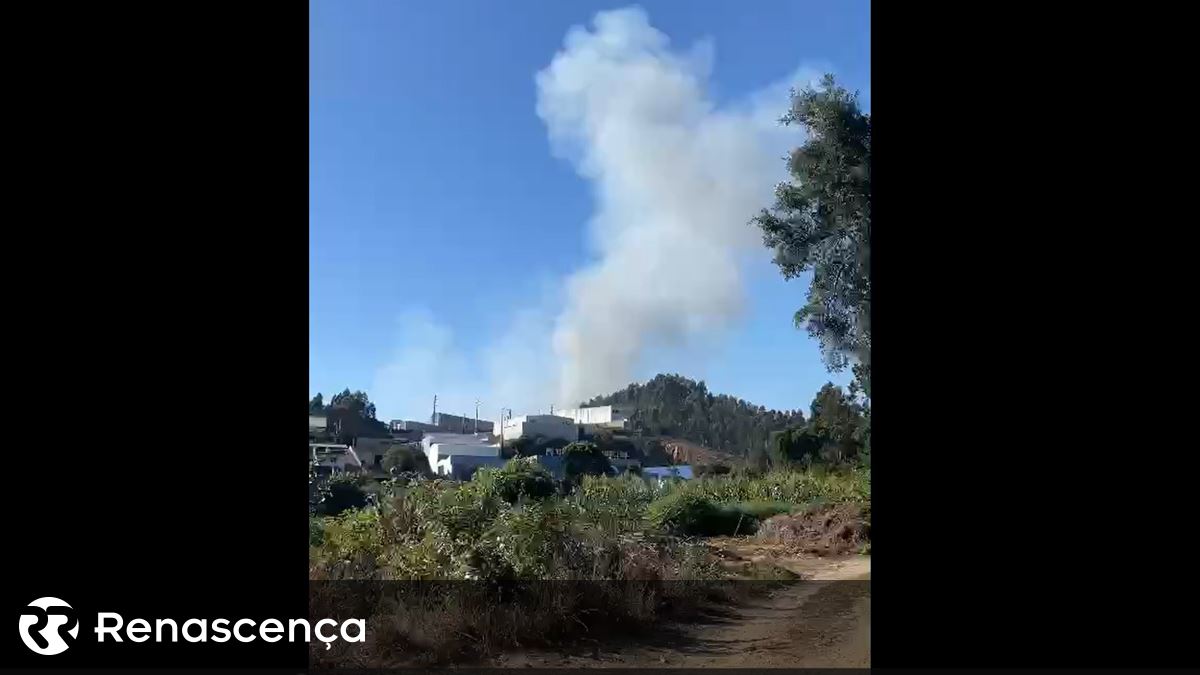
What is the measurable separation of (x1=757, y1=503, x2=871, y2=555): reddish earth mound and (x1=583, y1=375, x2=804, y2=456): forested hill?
122 cm

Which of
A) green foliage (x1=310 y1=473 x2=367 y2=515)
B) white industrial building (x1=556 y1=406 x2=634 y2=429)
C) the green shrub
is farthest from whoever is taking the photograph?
the green shrub

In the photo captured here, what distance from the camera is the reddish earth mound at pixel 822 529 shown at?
893 cm

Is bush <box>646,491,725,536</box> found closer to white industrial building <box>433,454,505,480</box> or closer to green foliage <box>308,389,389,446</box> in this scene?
white industrial building <box>433,454,505,480</box>

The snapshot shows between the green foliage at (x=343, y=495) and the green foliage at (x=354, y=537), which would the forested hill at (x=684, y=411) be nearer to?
the green foliage at (x=343, y=495)

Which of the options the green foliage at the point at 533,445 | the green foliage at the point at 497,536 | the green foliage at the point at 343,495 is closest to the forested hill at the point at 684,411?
the green foliage at the point at 533,445

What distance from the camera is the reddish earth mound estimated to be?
29.3 ft
